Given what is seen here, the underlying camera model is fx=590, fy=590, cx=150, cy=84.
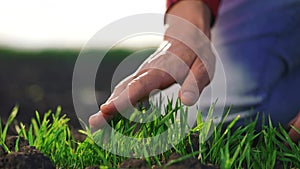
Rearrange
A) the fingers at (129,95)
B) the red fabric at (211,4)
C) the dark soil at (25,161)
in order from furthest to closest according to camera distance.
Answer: the red fabric at (211,4) → the fingers at (129,95) → the dark soil at (25,161)

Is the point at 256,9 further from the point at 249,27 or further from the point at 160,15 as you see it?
the point at 160,15

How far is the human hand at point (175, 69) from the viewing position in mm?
1938

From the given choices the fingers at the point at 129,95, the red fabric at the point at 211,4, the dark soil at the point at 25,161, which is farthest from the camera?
the red fabric at the point at 211,4

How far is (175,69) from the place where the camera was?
2.17m

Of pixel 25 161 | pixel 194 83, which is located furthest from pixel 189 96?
pixel 25 161

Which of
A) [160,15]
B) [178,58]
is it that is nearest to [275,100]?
[160,15]

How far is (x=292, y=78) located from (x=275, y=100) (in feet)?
Result: 0.49

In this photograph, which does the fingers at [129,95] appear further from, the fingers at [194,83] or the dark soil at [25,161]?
the dark soil at [25,161]

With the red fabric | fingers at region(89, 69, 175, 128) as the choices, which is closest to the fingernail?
fingers at region(89, 69, 175, 128)

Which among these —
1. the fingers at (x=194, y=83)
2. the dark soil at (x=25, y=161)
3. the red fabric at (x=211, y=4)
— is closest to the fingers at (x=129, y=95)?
the fingers at (x=194, y=83)

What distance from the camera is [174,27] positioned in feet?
7.99

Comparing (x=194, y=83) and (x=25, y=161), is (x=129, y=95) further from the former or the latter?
(x=25, y=161)

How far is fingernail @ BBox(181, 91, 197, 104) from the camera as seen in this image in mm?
1944

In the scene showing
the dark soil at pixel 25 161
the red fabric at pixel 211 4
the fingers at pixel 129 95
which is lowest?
the dark soil at pixel 25 161
